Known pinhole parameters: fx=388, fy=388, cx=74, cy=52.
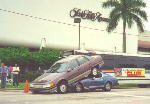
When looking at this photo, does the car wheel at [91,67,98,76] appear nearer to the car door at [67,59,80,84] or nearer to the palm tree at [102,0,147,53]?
the car door at [67,59,80,84]

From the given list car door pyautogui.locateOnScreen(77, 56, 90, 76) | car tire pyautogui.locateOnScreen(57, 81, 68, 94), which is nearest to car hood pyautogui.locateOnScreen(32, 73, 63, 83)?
car tire pyautogui.locateOnScreen(57, 81, 68, 94)

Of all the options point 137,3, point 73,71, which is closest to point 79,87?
point 73,71

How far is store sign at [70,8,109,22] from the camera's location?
54150 mm

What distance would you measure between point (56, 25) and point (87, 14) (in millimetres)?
6059

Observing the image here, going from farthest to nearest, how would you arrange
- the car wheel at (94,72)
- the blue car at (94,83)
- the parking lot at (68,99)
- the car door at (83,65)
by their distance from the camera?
the car wheel at (94,72) → the car door at (83,65) → the blue car at (94,83) → the parking lot at (68,99)

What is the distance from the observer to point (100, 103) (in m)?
15.7

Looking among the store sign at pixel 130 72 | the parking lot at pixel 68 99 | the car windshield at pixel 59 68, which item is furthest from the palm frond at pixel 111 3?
the parking lot at pixel 68 99

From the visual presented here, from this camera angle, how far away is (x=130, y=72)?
107ft

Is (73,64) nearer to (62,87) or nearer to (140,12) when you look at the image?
(62,87)

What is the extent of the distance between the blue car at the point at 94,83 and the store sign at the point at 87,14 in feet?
97.2

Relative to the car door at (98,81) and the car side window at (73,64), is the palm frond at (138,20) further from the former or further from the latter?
the car side window at (73,64)

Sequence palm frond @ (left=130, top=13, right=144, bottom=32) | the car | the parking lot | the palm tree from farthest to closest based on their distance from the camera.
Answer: palm frond @ (left=130, top=13, right=144, bottom=32)
the palm tree
the car
the parking lot

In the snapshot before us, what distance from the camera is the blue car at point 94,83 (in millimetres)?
23078

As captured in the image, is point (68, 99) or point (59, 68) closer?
point (68, 99)
